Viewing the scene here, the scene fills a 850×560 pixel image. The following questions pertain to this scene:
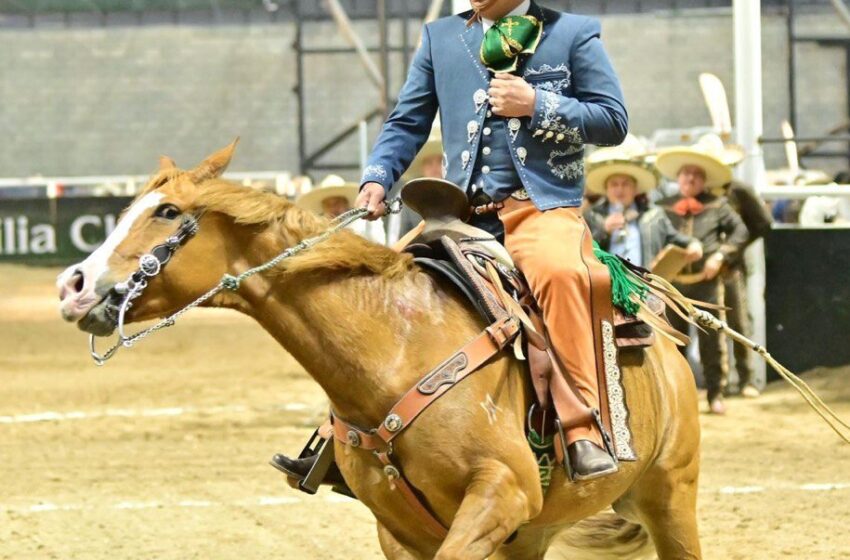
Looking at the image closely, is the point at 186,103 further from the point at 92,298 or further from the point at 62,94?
the point at 92,298

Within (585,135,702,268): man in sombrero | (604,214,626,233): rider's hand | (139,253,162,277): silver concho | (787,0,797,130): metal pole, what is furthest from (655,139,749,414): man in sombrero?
(787,0,797,130): metal pole

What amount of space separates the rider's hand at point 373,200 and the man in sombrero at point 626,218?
5.84 metres

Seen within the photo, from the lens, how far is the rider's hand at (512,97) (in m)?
3.73

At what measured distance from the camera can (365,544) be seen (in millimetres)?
5879

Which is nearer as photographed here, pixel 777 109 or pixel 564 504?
pixel 564 504

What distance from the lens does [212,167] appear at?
3.47m

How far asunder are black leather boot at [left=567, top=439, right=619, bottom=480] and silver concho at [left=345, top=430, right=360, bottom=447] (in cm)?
61

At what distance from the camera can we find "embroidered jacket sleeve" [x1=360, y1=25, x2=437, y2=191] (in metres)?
4.11

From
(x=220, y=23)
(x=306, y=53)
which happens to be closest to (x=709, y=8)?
(x=306, y=53)

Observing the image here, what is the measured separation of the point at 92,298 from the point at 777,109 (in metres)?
19.0

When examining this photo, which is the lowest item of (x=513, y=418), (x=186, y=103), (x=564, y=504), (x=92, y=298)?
(x=564, y=504)

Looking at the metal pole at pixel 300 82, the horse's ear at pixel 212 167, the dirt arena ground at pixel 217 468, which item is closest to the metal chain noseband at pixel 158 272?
the horse's ear at pixel 212 167

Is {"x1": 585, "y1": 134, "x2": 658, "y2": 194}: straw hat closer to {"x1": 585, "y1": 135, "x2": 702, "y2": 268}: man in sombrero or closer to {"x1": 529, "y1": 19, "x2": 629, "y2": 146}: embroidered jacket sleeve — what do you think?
{"x1": 585, "y1": 135, "x2": 702, "y2": 268}: man in sombrero

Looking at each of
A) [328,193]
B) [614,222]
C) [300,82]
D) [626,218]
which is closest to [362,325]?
[614,222]
